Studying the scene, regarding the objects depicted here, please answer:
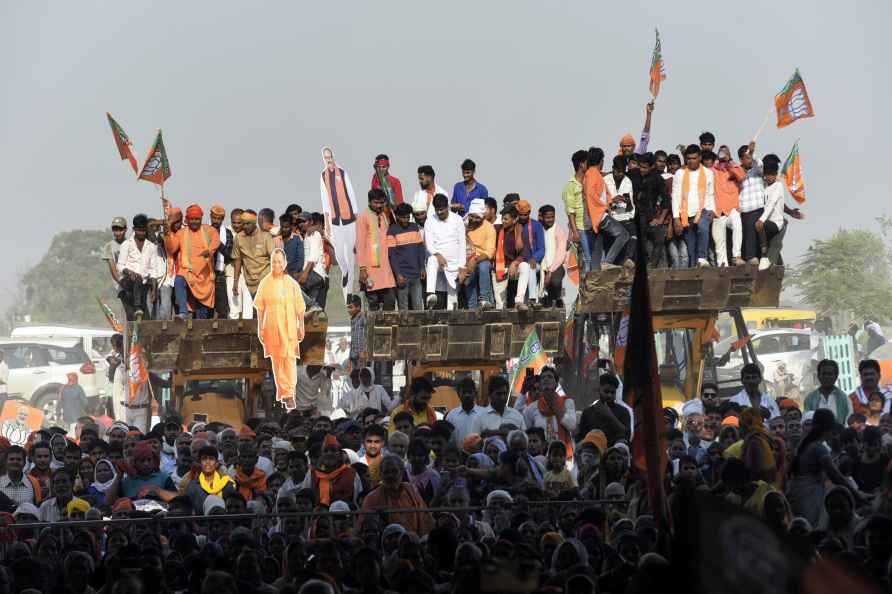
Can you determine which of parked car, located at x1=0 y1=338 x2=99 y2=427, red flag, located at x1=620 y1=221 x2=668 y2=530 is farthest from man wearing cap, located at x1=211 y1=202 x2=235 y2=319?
parked car, located at x1=0 y1=338 x2=99 y2=427

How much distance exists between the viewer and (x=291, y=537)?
35.2 feet

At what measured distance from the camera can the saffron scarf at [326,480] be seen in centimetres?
1246

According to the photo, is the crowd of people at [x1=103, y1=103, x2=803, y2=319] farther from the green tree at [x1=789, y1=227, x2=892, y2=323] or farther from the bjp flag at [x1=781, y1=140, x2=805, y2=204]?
the green tree at [x1=789, y1=227, x2=892, y2=323]

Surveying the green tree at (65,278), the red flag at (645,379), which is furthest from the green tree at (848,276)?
the red flag at (645,379)

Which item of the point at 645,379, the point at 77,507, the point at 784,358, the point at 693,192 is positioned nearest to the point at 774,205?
the point at 693,192

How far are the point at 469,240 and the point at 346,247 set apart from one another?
1.64 m

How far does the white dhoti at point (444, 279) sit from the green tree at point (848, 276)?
35954 millimetres

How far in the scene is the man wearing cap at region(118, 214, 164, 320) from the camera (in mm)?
18453

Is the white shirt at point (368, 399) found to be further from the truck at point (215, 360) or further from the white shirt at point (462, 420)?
the white shirt at point (462, 420)

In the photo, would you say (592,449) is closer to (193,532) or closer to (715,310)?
(193,532)

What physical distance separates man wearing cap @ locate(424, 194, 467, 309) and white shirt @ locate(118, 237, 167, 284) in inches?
112

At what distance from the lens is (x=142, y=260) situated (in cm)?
Result: 1848

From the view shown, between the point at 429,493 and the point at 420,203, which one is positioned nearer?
the point at 429,493

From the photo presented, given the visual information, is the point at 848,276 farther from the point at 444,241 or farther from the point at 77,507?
the point at 77,507
